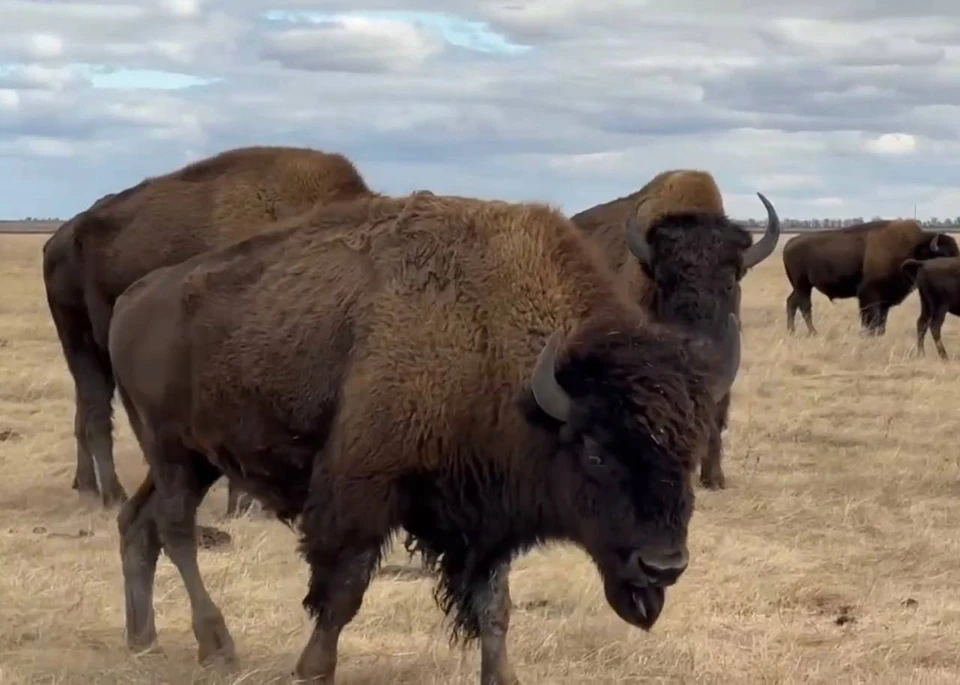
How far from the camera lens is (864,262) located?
26969 millimetres

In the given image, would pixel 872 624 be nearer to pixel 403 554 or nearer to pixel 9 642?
pixel 403 554

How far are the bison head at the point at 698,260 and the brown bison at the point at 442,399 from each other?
12.6 feet

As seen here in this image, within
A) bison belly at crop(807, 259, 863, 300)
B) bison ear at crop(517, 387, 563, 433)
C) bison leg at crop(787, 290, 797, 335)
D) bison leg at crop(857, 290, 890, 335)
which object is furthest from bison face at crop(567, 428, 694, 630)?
bison belly at crop(807, 259, 863, 300)

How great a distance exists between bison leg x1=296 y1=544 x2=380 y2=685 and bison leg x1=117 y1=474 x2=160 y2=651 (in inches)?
51.1

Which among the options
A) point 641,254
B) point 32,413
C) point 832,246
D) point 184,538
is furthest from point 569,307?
point 832,246

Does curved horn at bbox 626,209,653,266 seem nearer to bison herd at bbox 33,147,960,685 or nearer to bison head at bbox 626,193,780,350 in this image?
bison head at bbox 626,193,780,350

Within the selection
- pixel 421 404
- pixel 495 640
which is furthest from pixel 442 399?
pixel 495 640

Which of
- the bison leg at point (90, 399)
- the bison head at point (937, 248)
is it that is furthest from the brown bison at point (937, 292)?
the bison leg at point (90, 399)

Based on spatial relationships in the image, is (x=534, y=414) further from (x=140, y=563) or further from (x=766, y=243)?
(x=766, y=243)

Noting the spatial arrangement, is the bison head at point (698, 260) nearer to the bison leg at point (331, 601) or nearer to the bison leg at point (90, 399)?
the bison leg at point (90, 399)

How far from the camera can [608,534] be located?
4949 mm

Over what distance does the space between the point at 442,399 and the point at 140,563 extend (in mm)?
2187

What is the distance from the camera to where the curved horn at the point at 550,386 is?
15.9 feet

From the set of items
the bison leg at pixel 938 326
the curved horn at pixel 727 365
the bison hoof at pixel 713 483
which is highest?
the curved horn at pixel 727 365
